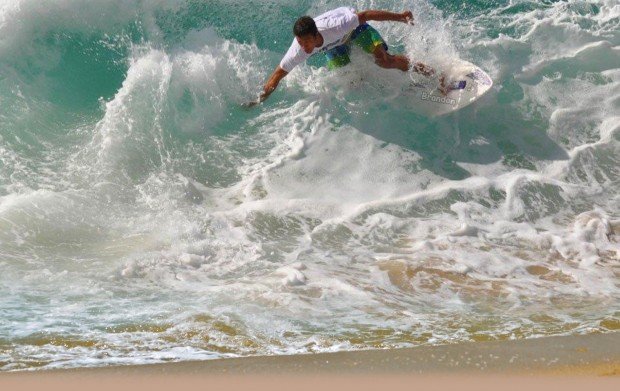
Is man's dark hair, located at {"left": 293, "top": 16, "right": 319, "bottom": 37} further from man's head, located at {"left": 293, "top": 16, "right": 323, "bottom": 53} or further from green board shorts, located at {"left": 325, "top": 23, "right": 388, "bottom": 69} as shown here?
green board shorts, located at {"left": 325, "top": 23, "right": 388, "bottom": 69}

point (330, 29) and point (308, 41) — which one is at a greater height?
point (330, 29)

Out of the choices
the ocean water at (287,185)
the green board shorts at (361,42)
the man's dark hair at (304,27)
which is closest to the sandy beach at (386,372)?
the ocean water at (287,185)

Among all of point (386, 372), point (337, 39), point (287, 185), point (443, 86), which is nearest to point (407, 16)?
point (337, 39)

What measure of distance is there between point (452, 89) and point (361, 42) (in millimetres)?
1189

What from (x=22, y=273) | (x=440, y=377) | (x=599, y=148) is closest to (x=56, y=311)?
(x=22, y=273)

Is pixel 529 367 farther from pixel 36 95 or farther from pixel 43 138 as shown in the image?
pixel 36 95

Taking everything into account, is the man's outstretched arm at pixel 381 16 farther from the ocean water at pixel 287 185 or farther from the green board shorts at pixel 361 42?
the ocean water at pixel 287 185

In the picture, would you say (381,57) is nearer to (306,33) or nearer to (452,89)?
(452,89)

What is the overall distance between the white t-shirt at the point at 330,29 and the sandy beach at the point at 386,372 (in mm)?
3992

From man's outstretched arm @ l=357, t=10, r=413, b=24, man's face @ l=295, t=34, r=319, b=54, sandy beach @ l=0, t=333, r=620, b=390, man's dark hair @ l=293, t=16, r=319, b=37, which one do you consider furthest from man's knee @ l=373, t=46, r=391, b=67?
sandy beach @ l=0, t=333, r=620, b=390

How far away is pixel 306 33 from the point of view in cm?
712

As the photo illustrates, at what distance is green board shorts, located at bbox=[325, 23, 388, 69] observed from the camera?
777 centimetres

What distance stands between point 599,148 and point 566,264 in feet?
8.62

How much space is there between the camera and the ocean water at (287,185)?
4859 millimetres
